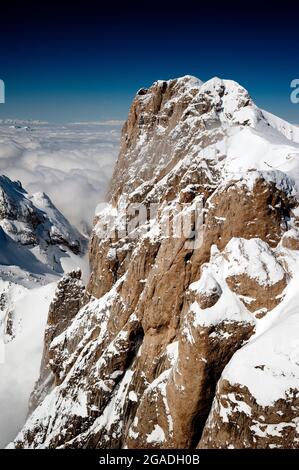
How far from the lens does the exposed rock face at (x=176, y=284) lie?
30.0 m

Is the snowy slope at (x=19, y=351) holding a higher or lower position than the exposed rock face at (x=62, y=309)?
lower

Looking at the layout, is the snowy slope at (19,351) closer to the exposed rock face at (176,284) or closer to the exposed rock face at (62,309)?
the exposed rock face at (62,309)

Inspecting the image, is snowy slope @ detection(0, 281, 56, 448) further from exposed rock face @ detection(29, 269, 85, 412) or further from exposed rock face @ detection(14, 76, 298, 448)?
exposed rock face @ detection(14, 76, 298, 448)

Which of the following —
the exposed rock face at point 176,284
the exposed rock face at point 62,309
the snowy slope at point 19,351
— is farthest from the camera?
the snowy slope at point 19,351

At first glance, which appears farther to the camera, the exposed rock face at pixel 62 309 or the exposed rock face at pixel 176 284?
the exposed rock face at pixel 62 309

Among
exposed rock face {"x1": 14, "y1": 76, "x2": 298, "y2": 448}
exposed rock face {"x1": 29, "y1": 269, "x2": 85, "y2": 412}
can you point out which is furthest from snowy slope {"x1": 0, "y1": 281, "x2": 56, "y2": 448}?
exposed rock face {"x1": 14, "y1": 76, "x2": 298, "y2": 448}

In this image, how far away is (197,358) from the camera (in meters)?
29.2

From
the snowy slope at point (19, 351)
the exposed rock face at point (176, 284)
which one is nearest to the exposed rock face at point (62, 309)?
the exposed rock face at point (176, 284)

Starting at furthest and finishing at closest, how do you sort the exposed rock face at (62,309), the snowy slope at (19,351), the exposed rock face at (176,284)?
the snowy slope at (19,351) → the exposed rock face at (62,309) → the exposed rock face at (176,284)

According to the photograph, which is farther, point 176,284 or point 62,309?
point 62,309

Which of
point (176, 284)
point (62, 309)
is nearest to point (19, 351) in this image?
point (62, 309)

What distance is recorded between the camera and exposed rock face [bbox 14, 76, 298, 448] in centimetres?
3000

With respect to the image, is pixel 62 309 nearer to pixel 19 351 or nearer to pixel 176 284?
pixel 19 351

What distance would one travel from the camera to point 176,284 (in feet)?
123
